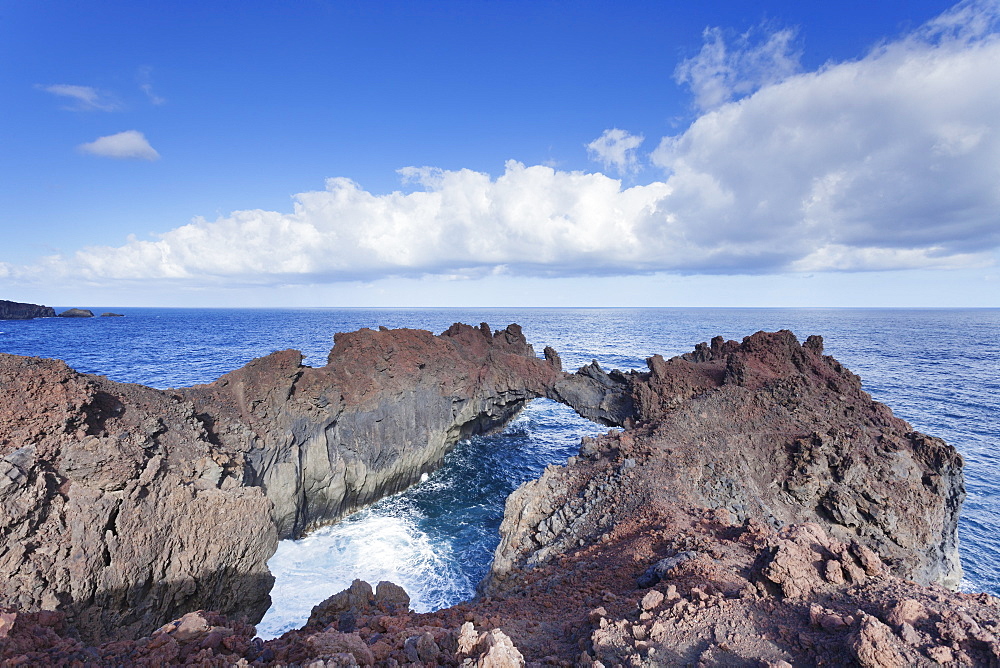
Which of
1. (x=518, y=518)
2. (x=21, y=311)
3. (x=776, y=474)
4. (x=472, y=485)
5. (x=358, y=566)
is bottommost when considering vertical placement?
→ (x=358, y=566)

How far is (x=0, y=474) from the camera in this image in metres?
10.1

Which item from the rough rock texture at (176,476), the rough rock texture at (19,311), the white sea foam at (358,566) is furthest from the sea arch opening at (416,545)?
the rough rock texture at (19,311)

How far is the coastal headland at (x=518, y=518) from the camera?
6969 mm

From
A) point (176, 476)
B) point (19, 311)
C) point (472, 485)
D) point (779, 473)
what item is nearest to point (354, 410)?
point (472, 485)

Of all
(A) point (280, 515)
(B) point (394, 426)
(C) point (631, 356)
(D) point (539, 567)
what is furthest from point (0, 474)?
(C) point (631, 356)

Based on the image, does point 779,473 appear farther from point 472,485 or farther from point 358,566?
point 358,566

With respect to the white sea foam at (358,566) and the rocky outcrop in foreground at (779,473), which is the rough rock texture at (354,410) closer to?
the white sea foam at (358,566)

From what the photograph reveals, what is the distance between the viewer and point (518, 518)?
685 inches

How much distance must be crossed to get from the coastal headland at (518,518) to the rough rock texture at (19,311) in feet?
673

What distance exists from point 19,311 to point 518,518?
223096 mm

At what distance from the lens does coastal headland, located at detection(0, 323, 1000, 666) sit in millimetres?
6969

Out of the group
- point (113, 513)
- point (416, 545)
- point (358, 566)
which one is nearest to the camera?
point (113, 513)

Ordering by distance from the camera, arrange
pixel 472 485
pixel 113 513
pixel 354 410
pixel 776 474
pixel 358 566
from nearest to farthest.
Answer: pixel 113 513, pixel 776 474, pixel 358 566, pixel 354 410, pixel 472 485

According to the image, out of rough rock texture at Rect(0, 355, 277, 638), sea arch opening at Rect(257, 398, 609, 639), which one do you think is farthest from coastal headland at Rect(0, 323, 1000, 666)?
sea arch opening at Rect(257, 398, 609, 639)
